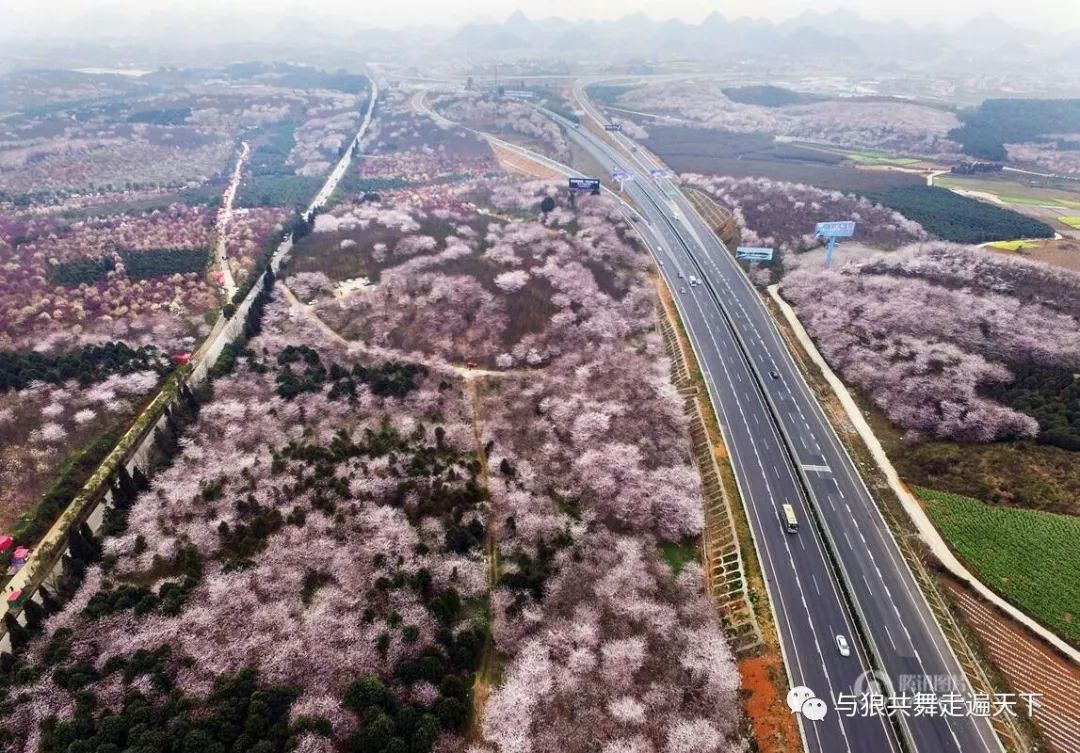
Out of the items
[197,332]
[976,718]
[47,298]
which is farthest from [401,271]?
[976,718]

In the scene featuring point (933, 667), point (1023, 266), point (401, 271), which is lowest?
point (933, 667)

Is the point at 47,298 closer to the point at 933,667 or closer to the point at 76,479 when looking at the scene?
the point at 76,479

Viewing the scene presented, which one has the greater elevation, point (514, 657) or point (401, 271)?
point (401, 271)

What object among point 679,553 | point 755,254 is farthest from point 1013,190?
point 679,553

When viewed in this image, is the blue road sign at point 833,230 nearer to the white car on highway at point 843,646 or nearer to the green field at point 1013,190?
the green field at point 1013,190

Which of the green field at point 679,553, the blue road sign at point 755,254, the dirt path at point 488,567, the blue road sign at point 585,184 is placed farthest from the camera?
the blue road sign at point 585,184

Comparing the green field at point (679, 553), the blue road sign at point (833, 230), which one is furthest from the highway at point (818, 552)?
the blue road sign at point (833, 230)
